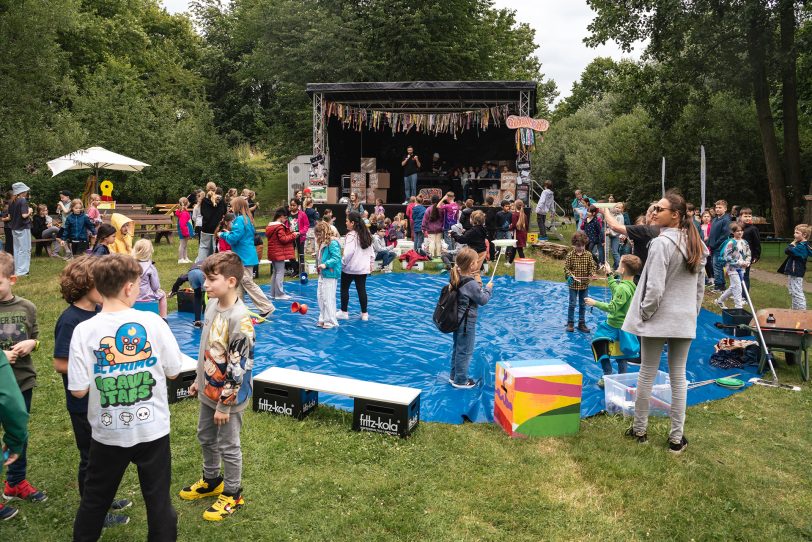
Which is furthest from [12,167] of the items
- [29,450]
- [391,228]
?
[29,450]

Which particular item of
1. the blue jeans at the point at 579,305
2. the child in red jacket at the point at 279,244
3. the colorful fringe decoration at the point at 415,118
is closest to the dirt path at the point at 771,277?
the blue jeans at the point at 579,305

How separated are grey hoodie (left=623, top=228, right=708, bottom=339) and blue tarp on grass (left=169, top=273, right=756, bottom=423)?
140 cm

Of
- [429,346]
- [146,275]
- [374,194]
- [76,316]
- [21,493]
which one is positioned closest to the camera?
[76,316]

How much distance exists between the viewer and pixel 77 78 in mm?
30906

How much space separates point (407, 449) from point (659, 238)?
8.37ft

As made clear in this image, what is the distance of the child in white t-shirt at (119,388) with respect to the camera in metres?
3.00

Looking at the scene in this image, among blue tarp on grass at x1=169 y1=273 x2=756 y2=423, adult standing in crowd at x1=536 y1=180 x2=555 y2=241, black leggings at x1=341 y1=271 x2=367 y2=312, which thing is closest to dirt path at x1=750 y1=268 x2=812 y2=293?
blue tarp on grass at x1=169 y1=273 x2=756 y2=423

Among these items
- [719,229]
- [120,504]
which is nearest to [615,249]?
[719,229]

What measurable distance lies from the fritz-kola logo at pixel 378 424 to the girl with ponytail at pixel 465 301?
4.60 feet

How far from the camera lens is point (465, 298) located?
606 cm

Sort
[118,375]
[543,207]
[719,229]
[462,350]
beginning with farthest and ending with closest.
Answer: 1. [543,207]
2. [719,229]
3. [462,350]
4. [118,375]

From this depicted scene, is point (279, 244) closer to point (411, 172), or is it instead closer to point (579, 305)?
point (579, 305)

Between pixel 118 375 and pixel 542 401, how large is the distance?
11.0 ft

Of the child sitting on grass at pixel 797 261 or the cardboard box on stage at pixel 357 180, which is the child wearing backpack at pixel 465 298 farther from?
the cardboard box on stage at pixel 357 180
